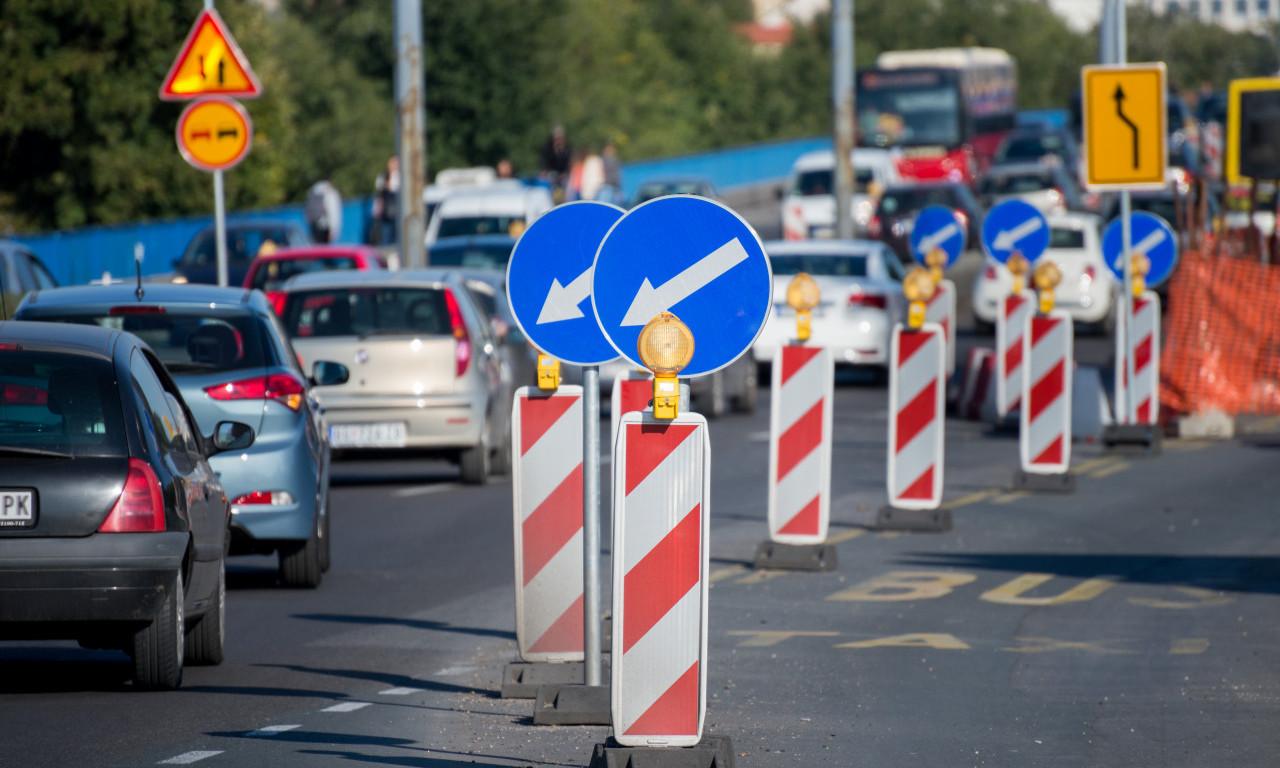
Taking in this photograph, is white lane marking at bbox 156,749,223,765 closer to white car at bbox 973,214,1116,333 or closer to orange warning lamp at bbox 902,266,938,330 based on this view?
orange warning lamp at bbox 902,266,938,330

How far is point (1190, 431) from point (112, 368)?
45.3 feet

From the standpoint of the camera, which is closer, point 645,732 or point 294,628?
point 645,732

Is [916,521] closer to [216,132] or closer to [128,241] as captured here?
[216,132]

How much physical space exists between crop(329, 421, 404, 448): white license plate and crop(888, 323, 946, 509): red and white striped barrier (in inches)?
161

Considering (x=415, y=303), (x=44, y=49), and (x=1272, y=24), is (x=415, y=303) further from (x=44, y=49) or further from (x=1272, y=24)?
(x=1272, y=24)

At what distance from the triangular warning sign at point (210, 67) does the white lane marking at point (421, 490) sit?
3.31 m

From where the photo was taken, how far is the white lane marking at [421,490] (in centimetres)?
1653

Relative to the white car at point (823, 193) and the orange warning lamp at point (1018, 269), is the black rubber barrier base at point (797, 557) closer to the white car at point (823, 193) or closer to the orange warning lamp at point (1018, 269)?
the orange warning lamp at point (1018, 269)

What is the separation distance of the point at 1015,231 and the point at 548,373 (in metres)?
13.2

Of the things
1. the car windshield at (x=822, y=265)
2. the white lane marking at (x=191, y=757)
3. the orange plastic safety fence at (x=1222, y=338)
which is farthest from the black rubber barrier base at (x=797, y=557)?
the car windshield at (x=822, y=265)

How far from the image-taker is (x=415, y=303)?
54.5 feet

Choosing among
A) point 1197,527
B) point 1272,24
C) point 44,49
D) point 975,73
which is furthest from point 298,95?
point 1272,24

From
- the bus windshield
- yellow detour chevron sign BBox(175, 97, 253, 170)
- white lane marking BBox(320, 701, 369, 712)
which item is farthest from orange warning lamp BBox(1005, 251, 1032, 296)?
the bus windshield

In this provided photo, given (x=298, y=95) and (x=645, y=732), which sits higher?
(x=298, y=95)
